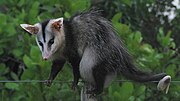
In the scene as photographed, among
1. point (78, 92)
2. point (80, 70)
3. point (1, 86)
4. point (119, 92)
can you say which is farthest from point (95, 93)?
point (1, 86)

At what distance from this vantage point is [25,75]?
555 centimetres

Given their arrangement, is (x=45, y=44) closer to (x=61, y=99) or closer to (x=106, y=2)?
(x=61, y=99)

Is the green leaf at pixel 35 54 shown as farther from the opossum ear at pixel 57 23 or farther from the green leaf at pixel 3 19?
the opossum ear at pixel 57 23

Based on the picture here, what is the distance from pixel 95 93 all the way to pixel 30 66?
1.38m

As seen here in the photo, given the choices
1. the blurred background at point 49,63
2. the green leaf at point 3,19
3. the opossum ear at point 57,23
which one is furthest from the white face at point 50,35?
the green leaf at point 3,19

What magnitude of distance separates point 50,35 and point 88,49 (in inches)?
12.3

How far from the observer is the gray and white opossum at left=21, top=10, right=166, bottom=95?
432cm

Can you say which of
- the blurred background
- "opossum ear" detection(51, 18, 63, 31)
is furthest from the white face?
the blurred background

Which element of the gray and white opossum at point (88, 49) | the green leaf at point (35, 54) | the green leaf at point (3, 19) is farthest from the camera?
the green leaf at point (3, 19)

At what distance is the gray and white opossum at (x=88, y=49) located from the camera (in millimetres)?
4316

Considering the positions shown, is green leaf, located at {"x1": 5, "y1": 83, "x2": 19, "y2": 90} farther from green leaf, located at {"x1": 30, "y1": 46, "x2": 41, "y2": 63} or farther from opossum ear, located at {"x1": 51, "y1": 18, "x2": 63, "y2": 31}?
opossum ear, located at {"x1": 51, "y1": 18, "x2": 63, "y2": 31}

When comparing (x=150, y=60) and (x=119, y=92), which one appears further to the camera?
(x=150, y=60)

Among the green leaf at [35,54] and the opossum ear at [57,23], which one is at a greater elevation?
the opossum ear at [57,23]

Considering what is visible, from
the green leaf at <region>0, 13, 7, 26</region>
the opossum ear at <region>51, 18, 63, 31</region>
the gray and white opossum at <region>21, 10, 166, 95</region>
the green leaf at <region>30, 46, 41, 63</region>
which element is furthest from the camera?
the green leaf at <region>0, 13, 7, 26</region>
